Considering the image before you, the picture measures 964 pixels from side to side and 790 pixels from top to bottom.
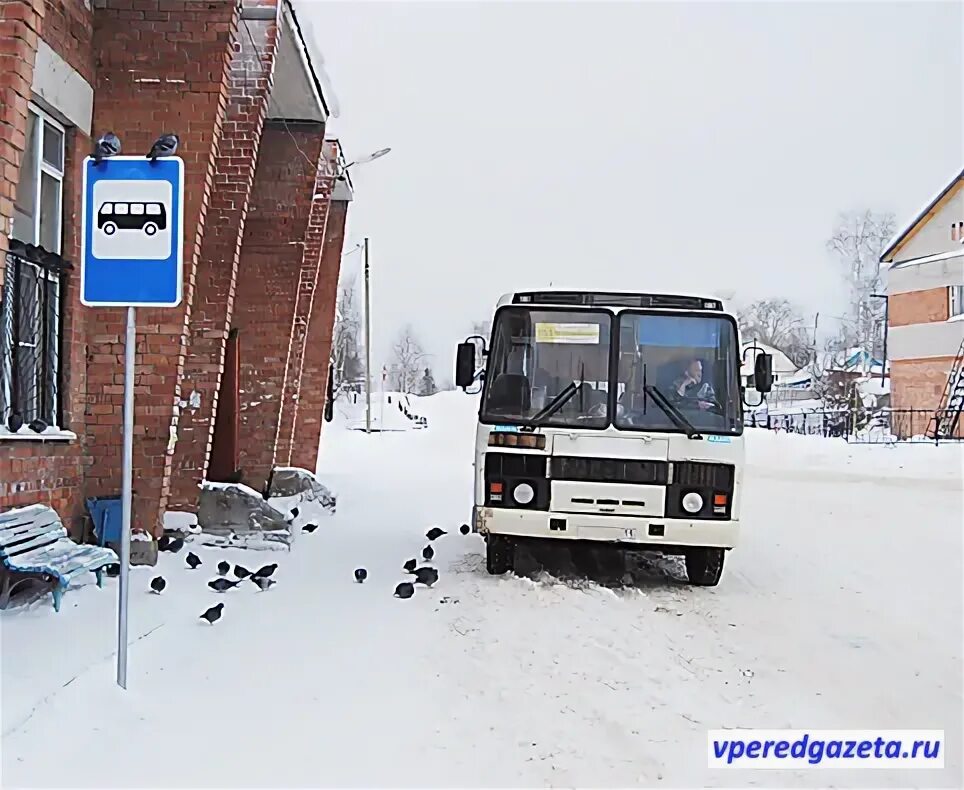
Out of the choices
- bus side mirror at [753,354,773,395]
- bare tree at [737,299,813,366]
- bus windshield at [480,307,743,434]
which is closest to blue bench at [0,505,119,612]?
bus windshield at [480,307,743,434]

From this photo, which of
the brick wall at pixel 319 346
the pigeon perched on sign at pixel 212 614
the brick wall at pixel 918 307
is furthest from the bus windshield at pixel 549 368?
the brick wall at pixel 918 307

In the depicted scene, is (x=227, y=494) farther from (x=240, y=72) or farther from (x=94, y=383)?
(x=240, y=72)

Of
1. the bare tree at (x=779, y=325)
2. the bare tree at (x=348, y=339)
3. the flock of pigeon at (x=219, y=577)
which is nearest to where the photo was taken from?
the flock of pigeon at (x=219, y=577)

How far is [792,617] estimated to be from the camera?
8.70m

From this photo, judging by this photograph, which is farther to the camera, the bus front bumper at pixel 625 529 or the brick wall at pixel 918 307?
the brick wall at pixel 918 307

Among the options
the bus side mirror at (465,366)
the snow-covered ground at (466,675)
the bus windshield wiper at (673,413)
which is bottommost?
the snow-covered ground at (466,675)

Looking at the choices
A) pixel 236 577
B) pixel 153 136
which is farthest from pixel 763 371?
pixel 153 136

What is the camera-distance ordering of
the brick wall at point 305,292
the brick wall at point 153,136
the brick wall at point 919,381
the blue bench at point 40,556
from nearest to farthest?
the blue bench at point 40,556 < the brick wall at point 153,136 < the brick wall at point 305,292 < the brick wall at point 919,381

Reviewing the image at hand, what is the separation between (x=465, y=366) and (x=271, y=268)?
24.3 ft

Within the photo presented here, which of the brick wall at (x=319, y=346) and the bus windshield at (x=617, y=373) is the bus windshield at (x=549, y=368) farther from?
the brick wall at (x=319, y=346)

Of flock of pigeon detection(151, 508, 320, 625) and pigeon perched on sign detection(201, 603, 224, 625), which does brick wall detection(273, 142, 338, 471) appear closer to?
flock of pigeon detection(151, 508, 320, 625)

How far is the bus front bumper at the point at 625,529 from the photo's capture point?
9.33 m

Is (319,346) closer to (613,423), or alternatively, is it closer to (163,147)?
(613,423)

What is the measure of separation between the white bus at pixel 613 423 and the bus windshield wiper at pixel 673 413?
0.5 inches
